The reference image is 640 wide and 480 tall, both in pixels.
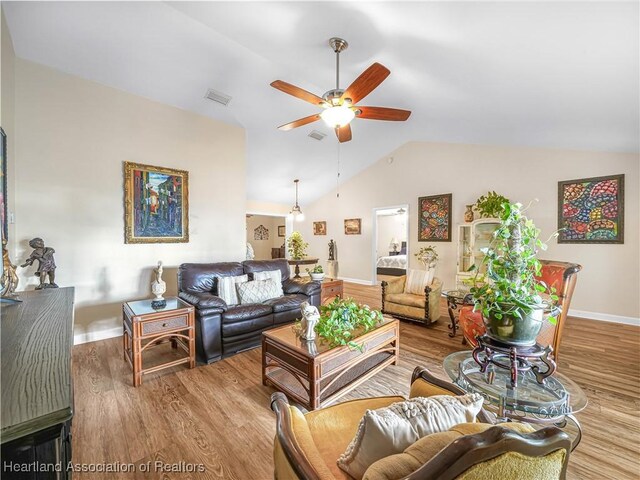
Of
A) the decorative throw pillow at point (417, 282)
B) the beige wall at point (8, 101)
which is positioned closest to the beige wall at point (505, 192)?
the decorative throw pillow at point (417, 282)

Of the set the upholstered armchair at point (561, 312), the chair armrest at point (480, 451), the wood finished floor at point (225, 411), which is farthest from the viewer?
the upholstered armchair at point (561, 312)

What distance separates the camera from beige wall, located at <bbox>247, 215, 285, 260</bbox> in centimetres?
1084

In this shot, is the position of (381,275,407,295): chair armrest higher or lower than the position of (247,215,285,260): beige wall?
lower

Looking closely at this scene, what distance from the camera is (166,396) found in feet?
7.08

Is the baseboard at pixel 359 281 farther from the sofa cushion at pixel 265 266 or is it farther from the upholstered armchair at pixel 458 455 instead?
the upholstered armchair at pixel 458 455

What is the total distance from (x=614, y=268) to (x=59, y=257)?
7328mm

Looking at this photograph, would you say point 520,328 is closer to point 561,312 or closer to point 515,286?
point 515,286

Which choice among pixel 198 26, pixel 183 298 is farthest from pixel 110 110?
pixel 183 298

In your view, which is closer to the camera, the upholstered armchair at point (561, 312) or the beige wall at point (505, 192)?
the upholstered armchair at point (561, 312)

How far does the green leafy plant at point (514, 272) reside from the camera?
146 cm

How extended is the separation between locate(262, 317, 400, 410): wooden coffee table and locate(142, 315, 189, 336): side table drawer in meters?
0.85

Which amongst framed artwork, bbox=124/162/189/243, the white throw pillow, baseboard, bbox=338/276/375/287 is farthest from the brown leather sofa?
baseboard, bbox=338/276/375/287

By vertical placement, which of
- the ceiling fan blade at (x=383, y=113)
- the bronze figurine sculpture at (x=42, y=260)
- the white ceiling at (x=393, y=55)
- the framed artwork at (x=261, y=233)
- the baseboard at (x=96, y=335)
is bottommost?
the baseboard at (x=96, y=335)

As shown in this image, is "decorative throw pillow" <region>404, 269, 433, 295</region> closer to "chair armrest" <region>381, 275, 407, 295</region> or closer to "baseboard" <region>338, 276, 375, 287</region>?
"chair armrest" <region>381, 275, 407, 295</region>
